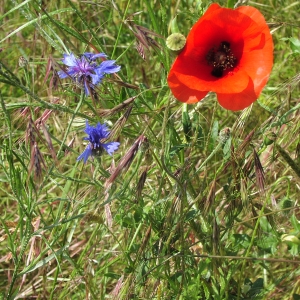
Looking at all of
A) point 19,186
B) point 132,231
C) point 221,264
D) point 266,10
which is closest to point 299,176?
point 221,264

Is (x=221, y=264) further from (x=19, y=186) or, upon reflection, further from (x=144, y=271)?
(x=19, y=186)

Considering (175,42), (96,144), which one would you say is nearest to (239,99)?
(175,42)

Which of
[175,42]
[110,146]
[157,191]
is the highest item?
[175,42]

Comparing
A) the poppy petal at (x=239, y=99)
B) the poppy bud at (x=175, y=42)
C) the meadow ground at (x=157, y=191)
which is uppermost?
the poppy bud at (x=175, y=42)

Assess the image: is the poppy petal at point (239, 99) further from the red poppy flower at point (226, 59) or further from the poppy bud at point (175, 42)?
the poppy bud at point (175, 42)

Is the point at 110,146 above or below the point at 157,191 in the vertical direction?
above

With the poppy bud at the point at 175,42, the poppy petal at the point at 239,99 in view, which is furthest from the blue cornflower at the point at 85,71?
the poppy petal at the point at 239,99

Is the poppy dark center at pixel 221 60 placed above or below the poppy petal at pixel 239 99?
below

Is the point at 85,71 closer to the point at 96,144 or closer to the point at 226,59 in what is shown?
the point at 96,144
